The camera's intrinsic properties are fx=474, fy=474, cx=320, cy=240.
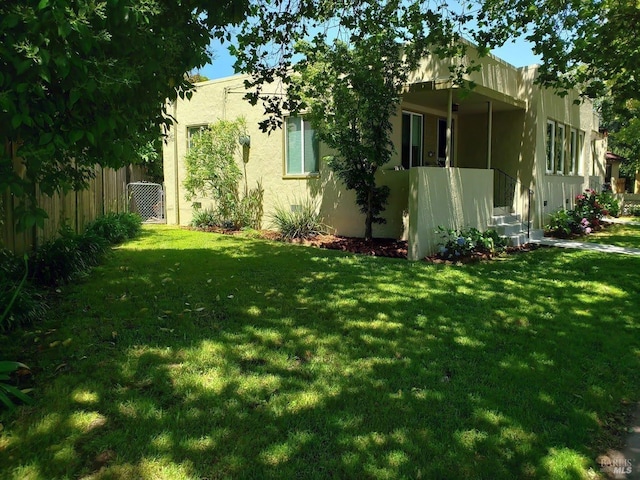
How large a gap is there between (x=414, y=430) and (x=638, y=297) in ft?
16.7

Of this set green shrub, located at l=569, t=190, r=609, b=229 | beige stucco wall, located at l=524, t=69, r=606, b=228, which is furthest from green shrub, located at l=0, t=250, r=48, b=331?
green shrub, located at l=569, t=190, r=609, b=229

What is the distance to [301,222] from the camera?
11.8 metres

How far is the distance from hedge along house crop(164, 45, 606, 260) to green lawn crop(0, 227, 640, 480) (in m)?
3.95

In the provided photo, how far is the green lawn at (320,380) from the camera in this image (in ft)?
8.69

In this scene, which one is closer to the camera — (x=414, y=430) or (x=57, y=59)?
(x=57, y=59)

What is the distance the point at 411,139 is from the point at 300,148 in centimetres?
286

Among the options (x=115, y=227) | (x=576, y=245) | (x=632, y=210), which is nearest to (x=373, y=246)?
(x=576, y=245)

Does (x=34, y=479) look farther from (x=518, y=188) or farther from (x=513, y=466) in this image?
(x=518, y=188)

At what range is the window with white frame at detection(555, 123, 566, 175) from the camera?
1489 centimetres

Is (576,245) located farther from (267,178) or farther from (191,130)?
(191,130)

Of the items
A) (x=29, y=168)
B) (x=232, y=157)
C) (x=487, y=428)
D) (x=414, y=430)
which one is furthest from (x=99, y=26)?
(x=232, y=157)

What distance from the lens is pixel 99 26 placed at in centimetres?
292

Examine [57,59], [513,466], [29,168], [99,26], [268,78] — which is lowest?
[513,466]

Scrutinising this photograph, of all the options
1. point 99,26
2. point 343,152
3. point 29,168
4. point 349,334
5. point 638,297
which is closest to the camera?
point 99,26
